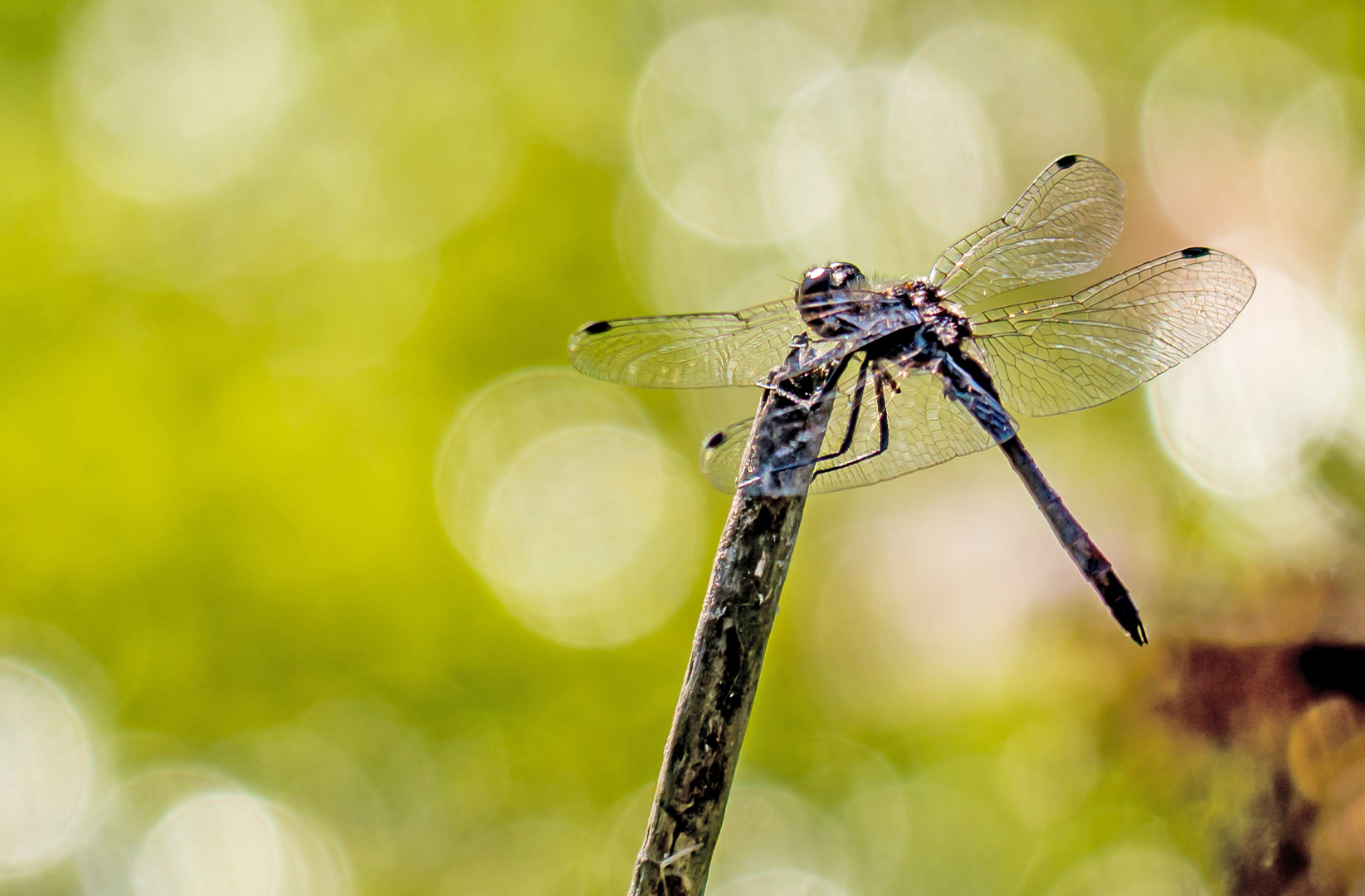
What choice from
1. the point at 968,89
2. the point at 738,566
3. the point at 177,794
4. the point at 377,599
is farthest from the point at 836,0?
the point at 177,794

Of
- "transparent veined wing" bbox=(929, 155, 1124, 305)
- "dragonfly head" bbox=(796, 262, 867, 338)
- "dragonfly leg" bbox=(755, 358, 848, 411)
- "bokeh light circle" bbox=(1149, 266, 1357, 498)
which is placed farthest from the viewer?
"bokeh light circle" bbox=(1149, 266, 1357, 498)

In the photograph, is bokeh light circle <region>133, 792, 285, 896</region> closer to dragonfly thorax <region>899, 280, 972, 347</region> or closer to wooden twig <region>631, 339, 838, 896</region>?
wooden twig <region>631, 339, 838, 896</region>

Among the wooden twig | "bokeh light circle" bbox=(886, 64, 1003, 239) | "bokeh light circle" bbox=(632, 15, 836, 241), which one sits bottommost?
the wooden twig

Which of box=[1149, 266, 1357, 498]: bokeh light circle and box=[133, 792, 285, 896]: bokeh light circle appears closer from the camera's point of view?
box=[133, 792, 285, 896]: bokeh light circle

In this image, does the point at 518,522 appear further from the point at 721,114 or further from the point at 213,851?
the point at 721,114

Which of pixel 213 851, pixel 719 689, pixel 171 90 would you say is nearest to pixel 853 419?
pixel 719 689

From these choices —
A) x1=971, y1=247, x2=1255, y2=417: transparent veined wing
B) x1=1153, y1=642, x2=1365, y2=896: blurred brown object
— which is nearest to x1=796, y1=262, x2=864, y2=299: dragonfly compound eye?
x1=971, y1=247, x2=1255, y2=417: transparent veined wing

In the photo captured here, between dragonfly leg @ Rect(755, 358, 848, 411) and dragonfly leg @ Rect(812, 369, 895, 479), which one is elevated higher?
dragonfly leg @ Rect(812, 369, 895, 479)
